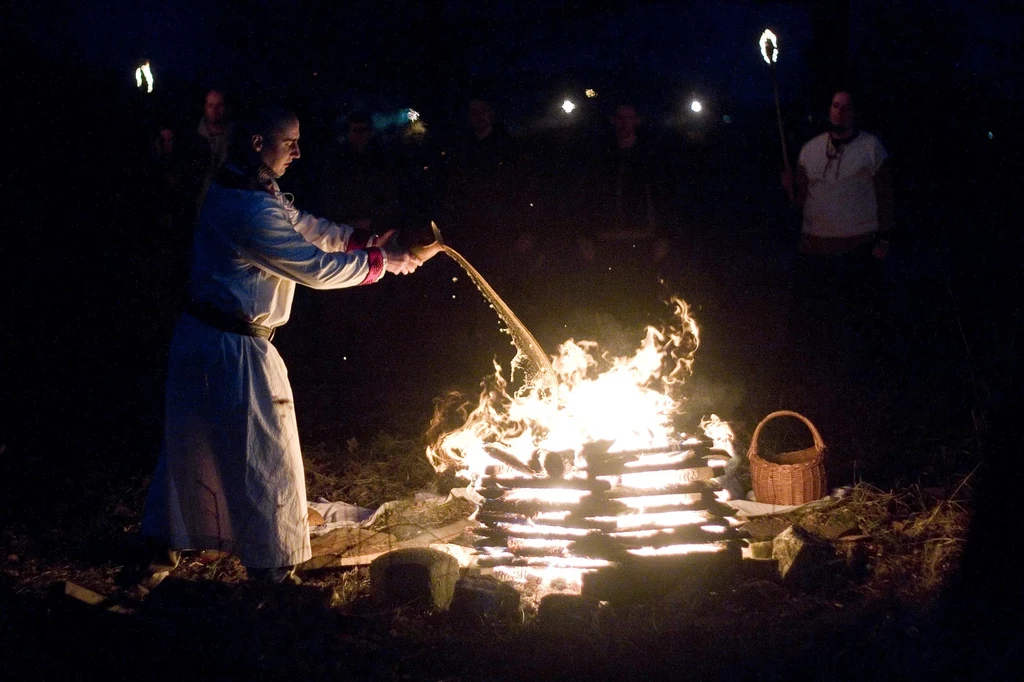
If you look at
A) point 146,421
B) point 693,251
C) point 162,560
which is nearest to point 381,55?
point 693,251

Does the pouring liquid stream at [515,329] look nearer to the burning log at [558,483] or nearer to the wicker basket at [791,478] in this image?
the burning log at [558,483]

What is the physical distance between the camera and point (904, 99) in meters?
9.30

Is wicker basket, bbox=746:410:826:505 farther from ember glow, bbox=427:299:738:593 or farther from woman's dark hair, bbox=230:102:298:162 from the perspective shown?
woman's dark hair, bbox=230:102:298:162

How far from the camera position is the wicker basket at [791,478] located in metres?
5.21

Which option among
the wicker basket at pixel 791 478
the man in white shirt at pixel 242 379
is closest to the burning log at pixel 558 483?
the man in white shirt at pixel 242 379

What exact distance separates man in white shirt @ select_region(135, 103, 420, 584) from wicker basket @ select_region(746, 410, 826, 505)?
9.45ft

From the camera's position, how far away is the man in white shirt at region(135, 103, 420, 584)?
14.3 feet

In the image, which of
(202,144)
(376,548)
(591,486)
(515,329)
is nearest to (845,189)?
(515,329)

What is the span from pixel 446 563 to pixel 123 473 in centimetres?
355

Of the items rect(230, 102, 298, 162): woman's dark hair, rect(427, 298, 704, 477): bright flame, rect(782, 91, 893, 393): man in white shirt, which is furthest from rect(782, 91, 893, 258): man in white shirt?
rect(230, 102, 298, 162): woman's dark hair

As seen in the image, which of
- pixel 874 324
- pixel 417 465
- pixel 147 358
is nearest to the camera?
pixel 417 465

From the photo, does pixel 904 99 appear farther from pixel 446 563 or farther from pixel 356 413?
pixel 446 563

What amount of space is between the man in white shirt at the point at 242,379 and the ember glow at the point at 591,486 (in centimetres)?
118

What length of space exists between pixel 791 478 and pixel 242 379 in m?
3.40
